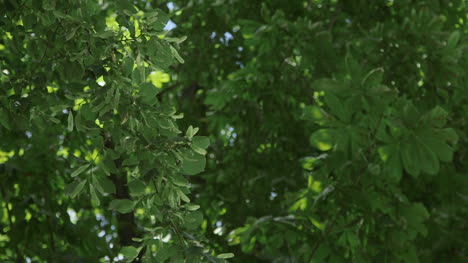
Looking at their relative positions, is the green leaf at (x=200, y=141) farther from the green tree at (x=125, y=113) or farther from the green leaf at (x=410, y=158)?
the green leaf at (x=410, y=158)

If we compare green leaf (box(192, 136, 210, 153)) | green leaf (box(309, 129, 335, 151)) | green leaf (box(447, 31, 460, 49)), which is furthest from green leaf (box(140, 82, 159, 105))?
green leaf (box(447, 31, 460, 49))

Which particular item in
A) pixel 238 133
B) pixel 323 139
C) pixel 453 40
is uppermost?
pixel 323 139

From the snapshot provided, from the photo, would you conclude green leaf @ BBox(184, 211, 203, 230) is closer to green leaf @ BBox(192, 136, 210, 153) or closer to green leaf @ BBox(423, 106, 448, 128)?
green leaf @ BBox(192, 136, 210, 153)

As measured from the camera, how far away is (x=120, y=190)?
4.41 meters

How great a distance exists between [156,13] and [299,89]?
3027mm

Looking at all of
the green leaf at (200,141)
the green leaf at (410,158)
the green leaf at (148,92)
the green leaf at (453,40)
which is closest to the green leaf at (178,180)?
the green leaf at (200,141)

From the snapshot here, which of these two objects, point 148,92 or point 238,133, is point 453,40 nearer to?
point 238,133

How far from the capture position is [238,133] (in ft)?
17.6

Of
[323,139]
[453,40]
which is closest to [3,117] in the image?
[323,139]

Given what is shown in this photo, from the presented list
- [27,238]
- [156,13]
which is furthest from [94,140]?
[27,238]

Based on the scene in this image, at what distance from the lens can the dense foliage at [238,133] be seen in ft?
6.72

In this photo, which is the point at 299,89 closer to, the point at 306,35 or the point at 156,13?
the point at 306,35

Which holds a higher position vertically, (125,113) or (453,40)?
(125,113)

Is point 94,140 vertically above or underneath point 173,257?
above
